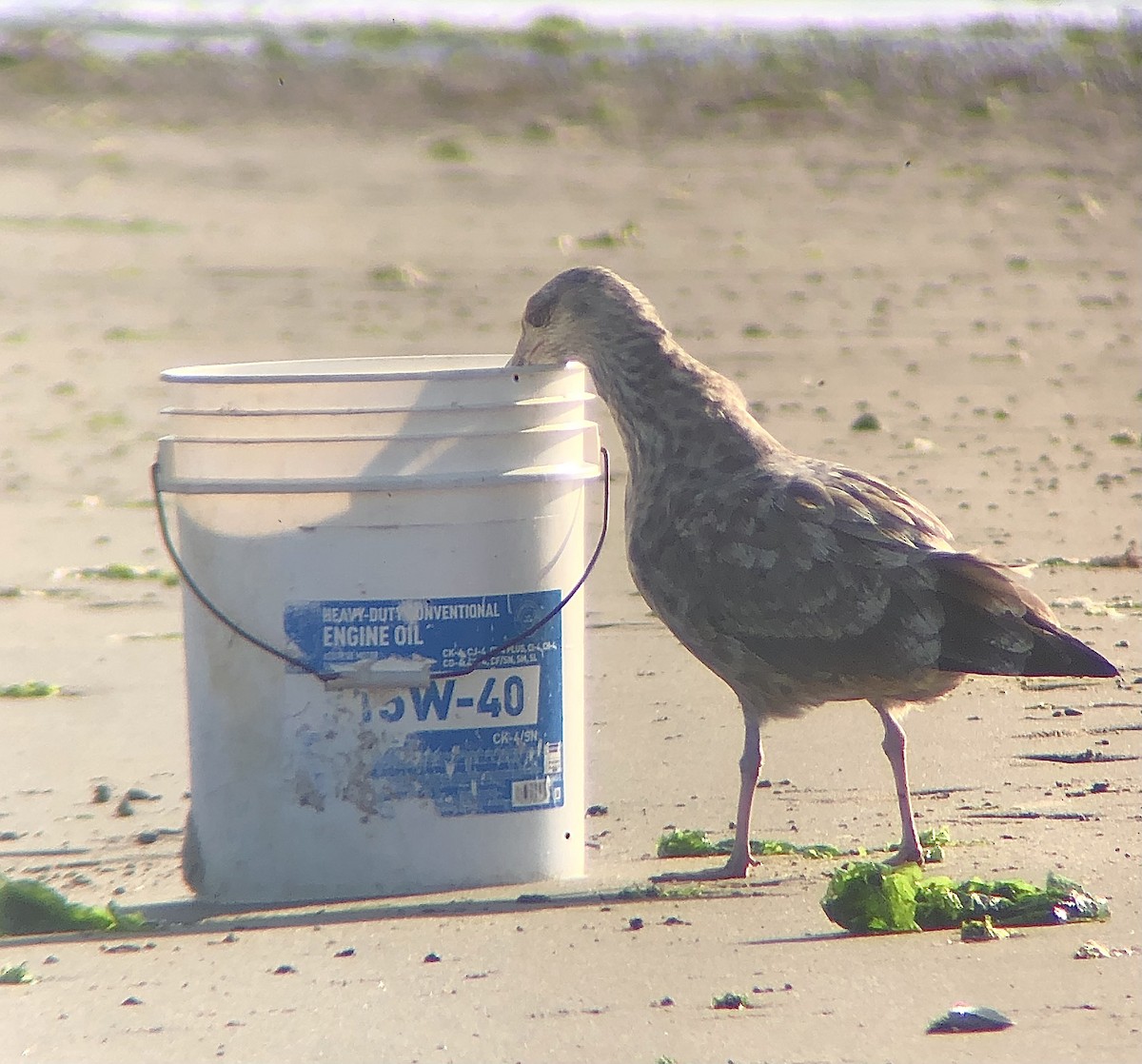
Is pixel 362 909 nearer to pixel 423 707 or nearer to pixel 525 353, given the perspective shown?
pixel 423 707

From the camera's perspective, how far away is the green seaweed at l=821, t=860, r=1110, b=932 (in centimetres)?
362

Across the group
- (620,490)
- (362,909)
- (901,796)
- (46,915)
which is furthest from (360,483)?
(620,490)

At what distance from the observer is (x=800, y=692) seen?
423cm

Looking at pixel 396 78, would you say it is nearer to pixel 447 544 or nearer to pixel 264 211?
pixel 264 211

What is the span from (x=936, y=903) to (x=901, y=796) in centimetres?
44

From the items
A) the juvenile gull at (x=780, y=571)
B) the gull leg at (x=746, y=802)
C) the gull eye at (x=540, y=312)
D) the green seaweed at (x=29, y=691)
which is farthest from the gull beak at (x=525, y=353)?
the green seaweed at (x=29, y=691)

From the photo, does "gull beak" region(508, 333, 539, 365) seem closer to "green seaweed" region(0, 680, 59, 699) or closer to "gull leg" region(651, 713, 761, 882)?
"gull leg" region(651, 713, 761, 882)

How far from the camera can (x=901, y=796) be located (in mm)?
4102

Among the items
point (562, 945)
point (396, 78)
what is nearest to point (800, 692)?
point (562, 945)

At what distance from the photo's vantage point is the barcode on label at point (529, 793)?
417cm

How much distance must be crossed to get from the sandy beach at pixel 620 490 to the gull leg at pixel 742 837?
6cm

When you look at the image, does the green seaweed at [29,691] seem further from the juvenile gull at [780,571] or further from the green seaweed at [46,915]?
the juvenile gull at [780,571]

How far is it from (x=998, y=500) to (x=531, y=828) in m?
4.26

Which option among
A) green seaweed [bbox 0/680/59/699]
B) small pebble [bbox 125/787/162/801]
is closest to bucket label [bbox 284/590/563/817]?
small pebble [bbox 125/787/162/801]
